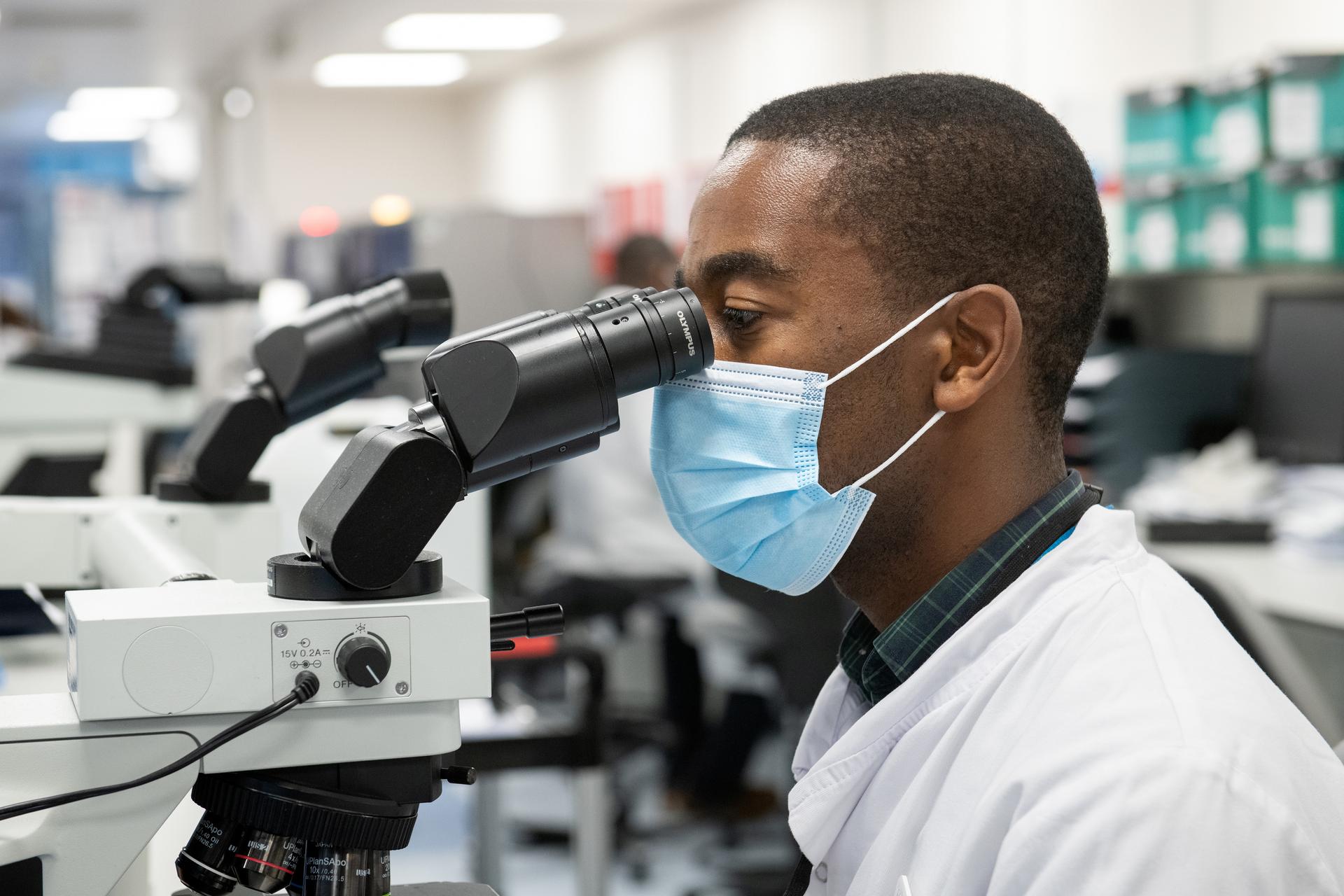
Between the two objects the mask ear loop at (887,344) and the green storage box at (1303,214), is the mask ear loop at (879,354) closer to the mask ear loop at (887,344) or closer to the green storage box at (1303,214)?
the mask ear loop at (887,344)

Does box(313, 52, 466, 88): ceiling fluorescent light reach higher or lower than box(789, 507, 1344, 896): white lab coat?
higher

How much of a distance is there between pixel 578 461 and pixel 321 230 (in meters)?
4.89

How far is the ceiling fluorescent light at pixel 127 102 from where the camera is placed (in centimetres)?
933

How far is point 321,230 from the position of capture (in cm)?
824

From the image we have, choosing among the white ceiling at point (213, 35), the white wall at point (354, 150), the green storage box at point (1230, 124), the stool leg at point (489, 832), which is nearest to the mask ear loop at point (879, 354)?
the stool leg at point (489, 832)

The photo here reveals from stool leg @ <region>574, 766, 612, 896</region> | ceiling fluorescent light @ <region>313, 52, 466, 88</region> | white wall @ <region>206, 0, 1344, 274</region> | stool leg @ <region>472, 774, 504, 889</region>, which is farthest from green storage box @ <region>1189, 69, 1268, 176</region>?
ceiling fluorescent light @ <region>313, 52, 466, 88</region>

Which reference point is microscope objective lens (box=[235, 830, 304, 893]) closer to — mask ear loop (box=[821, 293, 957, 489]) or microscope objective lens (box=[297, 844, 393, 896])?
microscope objective lens (box=[297, 844, 393, 896])

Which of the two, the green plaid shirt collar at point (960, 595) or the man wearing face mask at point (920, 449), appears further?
the green plaid shirt collar at point (960, 595)

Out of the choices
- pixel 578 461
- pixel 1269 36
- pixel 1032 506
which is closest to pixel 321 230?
pixel 578 461

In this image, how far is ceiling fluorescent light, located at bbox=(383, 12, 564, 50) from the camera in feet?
21.0

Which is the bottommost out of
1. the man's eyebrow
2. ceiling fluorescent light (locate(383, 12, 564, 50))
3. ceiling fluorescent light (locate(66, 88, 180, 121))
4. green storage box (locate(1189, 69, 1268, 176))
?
the man's eyebrow

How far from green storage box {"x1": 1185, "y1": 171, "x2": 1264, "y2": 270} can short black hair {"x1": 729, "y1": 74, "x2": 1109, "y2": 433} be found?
2.36 metres

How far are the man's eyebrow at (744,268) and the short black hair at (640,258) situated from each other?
312cm

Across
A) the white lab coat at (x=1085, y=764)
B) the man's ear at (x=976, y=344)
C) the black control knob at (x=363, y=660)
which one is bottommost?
the white lab coat at (x=1085, y=764)
